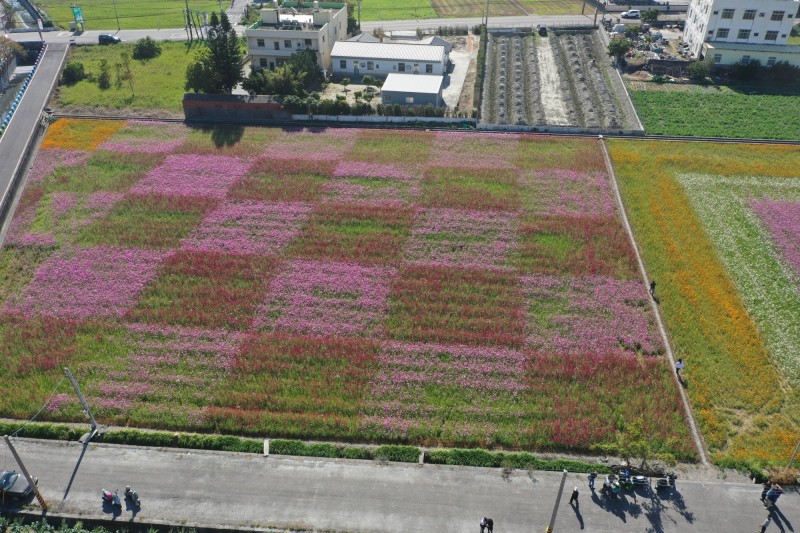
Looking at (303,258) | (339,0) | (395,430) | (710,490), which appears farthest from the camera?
(339,0)

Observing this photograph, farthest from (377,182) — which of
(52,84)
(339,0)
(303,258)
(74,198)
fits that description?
(339,0)

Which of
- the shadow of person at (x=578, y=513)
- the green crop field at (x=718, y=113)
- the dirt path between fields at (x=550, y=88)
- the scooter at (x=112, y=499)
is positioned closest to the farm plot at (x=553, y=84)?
the dirt path between fields at (x=550, y=88)

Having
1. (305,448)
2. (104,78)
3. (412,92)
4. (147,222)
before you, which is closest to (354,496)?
(305,448)

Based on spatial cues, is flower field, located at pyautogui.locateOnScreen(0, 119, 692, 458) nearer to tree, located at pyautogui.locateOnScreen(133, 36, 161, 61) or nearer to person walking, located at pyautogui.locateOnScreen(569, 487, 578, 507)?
person walking, located at pyautogui.locateOnScreen(569, 487, 578, 507)

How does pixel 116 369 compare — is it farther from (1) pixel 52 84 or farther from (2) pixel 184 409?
(1) pixel 52 84

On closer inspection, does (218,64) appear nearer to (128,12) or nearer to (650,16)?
(128,12)

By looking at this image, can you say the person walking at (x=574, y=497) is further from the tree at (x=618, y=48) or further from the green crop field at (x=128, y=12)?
the green crop field at (x=128, y=12)
